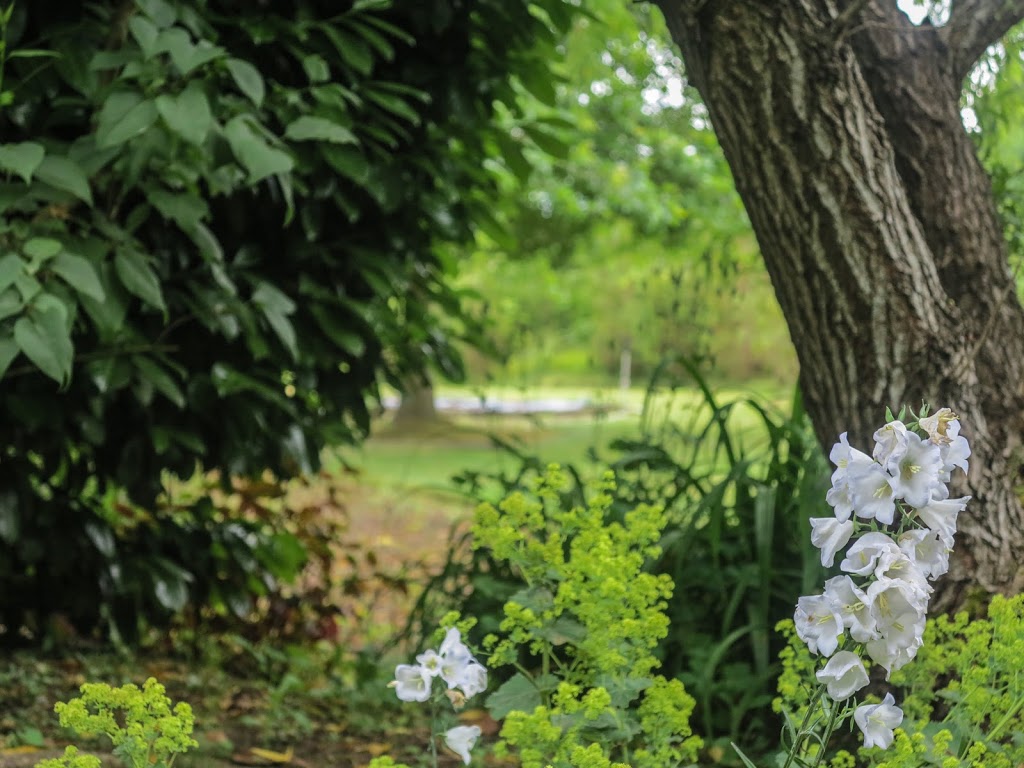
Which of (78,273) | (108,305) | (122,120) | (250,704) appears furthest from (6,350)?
(250,704)

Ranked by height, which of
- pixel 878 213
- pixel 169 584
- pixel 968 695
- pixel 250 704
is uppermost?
pixel 878 213

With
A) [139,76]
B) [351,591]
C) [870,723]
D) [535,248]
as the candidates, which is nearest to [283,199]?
[139,76]

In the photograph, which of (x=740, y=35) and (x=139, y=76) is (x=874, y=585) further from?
(x=139, y=76)

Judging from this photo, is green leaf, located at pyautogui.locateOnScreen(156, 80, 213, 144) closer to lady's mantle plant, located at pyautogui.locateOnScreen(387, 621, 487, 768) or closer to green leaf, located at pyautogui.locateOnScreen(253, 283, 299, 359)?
green leaf, located at pyautogui.locateOnScreen(253, 283, 299, 359)

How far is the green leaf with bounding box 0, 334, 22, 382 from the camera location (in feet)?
6.24

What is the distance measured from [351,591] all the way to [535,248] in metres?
10.3

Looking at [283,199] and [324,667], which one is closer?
[283,199]

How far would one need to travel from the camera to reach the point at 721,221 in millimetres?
11625

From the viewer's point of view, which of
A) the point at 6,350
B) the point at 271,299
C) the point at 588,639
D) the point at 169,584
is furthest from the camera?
the point at 169,584

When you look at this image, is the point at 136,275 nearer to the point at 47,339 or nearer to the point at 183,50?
the point at 47,339

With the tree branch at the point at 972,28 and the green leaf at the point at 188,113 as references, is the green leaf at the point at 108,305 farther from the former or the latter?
the tree branch at the point at 972,28

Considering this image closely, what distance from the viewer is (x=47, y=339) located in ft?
6.39

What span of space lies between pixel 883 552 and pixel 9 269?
61.9 inches

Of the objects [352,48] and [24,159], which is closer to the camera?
[24,159]
